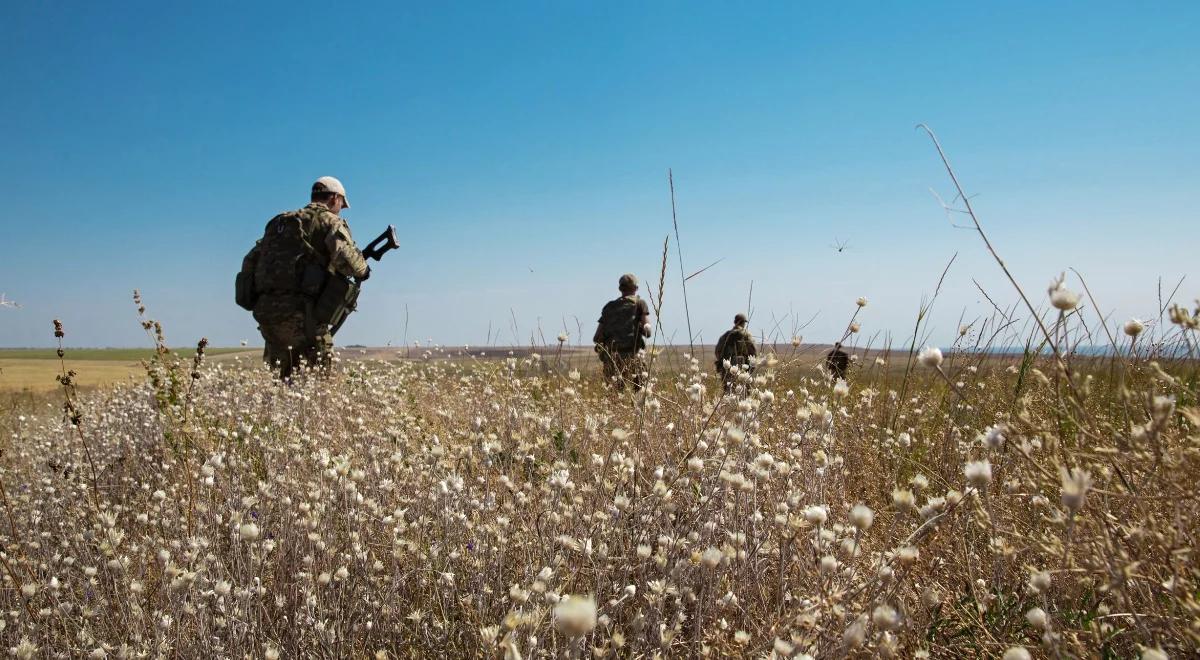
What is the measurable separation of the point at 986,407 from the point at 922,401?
81 cm

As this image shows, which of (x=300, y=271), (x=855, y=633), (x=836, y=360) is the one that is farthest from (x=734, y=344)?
(x=855, y=633)

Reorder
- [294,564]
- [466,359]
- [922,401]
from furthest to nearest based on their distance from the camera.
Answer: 1. [466,359]
2. [922,401]
3. [294,564]

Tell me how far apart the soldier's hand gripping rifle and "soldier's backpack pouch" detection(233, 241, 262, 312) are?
1.02 meters

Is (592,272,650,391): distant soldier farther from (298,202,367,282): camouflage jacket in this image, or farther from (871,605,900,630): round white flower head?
(871,605,900,630): round white flower head

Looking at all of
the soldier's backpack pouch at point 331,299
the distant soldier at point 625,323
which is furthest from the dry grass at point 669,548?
the distant soldier at point 625,323

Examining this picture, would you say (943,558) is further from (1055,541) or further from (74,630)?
(74,630)

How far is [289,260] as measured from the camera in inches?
322

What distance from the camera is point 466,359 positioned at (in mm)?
8453

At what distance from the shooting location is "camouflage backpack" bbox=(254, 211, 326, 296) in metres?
8.17

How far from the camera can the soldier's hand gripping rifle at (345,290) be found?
8.31 meters

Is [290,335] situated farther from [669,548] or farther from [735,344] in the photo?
[669,548]

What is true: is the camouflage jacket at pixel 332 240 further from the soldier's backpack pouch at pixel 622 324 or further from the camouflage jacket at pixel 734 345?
the camouflage jacket at pixel 734 345

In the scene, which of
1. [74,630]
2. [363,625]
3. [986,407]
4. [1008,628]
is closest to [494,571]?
[363,625]

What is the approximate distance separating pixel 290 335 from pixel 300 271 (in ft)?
2.93
